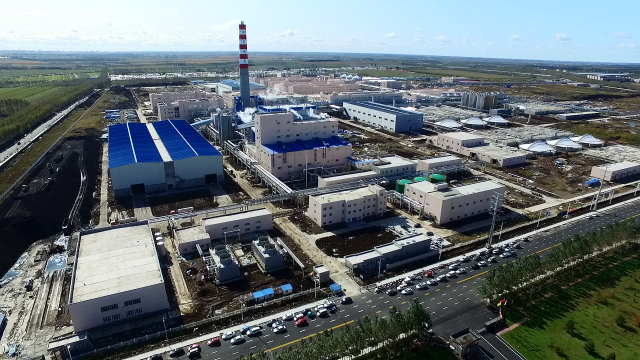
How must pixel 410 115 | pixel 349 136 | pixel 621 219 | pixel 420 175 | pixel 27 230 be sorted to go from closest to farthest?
1. pixel 27 230
2. pixel 621 219
3. pixel 420 175
4. pixel 349 136
5. pixel 410 115

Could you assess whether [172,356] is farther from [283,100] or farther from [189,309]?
[283,100]

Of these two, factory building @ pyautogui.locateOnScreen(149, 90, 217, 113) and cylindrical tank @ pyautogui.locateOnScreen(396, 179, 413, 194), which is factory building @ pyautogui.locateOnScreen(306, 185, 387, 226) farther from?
factory building @ pyautogui.locateOnScreen(149, 90, 217, 113)

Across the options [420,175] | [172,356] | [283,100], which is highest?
[283,100]

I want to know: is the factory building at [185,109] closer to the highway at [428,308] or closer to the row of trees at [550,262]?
the highway at [428,308]

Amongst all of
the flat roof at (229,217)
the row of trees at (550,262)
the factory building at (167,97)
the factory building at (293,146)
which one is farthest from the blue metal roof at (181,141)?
the row of trees at (550,262)

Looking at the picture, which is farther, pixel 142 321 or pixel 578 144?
pixel 578 144

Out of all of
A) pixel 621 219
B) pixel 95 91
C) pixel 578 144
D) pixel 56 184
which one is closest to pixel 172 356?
pixel 56 184
